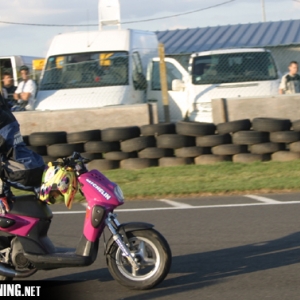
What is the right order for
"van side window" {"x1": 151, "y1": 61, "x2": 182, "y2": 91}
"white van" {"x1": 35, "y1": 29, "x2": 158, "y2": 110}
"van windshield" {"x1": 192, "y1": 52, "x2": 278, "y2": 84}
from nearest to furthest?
1. "white van" {"x1": 35, "y1": 29, "x2": 158, "y2": 110}
2. "van windshield" {"x1": 192, "y1": 52, "x2": 278, "y2": 84}
3. "van side window" {"x1": 151, "y1": 61, "x2": 182, "y2": 91}

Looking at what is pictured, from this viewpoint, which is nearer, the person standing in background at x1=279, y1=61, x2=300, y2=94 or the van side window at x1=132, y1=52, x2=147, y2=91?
the person standing in background at x1=279, y1=61, x2=300, y2=94

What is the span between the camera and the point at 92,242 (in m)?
5.23

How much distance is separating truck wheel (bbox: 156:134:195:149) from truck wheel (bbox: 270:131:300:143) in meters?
1.32

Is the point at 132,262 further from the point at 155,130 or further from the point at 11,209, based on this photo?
the point at 155,130

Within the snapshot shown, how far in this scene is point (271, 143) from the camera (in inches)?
430

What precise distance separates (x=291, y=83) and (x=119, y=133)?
150 inches

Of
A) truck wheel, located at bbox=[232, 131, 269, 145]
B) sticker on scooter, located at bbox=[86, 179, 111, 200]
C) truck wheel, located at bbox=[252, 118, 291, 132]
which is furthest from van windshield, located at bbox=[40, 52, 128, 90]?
sticker on scooter, located at bbox=[86, 179, 111, 200]

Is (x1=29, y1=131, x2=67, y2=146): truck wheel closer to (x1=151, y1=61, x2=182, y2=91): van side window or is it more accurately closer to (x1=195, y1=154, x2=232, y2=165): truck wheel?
(x1=195, y1=154, x2=232, y2=165): truck wheel

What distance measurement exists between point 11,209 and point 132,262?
3.41ft

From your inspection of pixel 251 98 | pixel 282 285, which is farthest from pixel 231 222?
pixel 251 98

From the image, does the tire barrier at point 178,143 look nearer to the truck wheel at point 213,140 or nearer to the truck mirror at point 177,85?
the truck wheel at point 213,140

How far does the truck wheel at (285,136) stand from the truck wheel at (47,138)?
346 cm

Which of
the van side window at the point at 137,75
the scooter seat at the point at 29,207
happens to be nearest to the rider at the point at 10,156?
the scooter seat at the point at 29,207

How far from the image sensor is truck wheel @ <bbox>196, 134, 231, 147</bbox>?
10.9m
